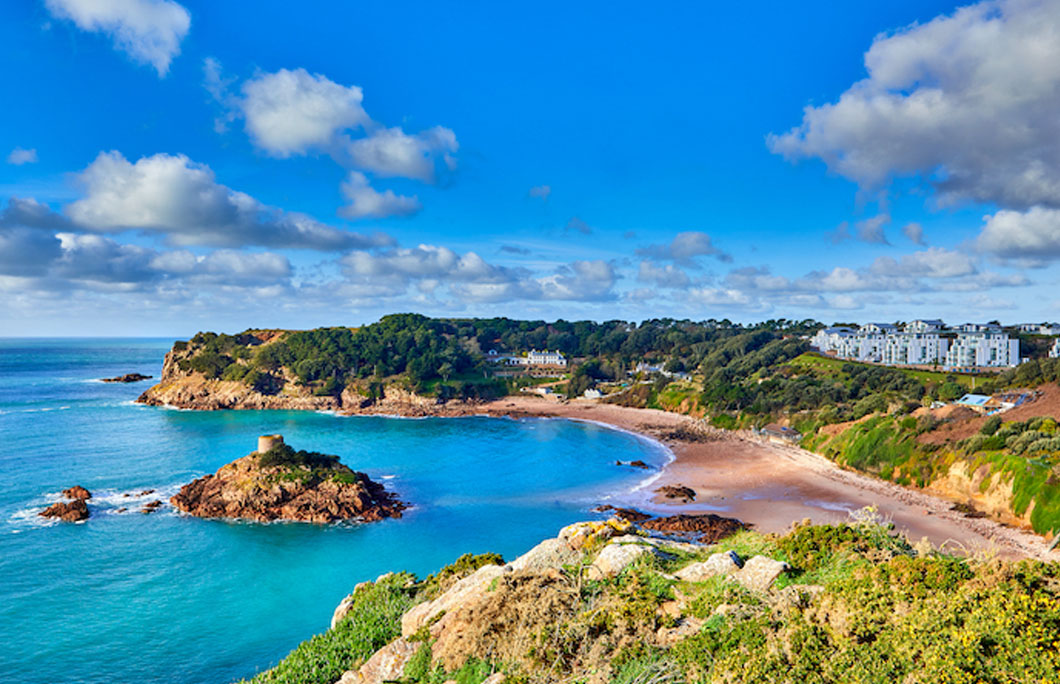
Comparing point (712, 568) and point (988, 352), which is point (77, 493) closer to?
point (712, 568)

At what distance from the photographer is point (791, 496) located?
3988 cm

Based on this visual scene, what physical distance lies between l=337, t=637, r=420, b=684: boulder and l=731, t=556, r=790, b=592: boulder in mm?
6059

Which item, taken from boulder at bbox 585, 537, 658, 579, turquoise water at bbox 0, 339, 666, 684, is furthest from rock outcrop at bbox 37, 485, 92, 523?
boulder at bbox 585, 537, 658, 579

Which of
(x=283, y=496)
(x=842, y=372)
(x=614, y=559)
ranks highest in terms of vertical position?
(x=842, y=372)

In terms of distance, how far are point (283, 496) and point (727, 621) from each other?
3340 cm

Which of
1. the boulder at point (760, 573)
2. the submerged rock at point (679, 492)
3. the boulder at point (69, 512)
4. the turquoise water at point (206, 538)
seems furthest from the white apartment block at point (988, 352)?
the boulder at point (69, 512)

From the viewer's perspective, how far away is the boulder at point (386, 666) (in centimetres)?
1036

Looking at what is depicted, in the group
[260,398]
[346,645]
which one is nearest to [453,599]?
[346,645]

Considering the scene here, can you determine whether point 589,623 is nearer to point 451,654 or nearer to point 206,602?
point 451,654

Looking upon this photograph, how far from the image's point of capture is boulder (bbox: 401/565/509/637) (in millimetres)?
11249

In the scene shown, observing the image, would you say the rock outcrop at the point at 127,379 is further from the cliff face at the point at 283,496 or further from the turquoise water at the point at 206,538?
the cliff face at the point at 283,496

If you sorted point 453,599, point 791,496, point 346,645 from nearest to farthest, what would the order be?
point 453,599, point 346,645, point 791,496

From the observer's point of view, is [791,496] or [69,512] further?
[791,496]

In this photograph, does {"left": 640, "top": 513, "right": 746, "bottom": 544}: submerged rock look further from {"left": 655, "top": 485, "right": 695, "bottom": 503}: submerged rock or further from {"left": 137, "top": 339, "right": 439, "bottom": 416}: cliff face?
{"left": 137, "top": 339, "right": 439, "bottom": 416}: cliff face
